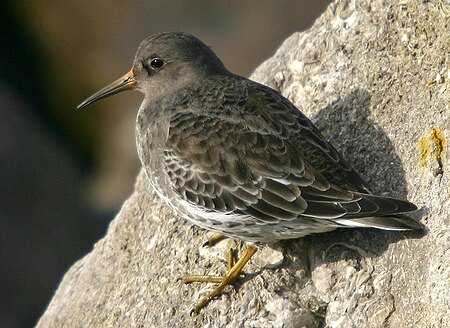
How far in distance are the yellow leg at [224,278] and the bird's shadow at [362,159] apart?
365 millimetres

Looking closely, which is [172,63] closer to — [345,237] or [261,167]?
[261,167]

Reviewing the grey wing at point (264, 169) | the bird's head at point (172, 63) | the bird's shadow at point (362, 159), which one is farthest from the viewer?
the bird's head at point (172, 63)

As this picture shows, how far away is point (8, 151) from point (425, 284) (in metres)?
11.1

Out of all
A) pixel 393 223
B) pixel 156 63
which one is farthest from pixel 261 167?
pixel 156 63

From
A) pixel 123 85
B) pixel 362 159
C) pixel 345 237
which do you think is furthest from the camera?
pixel 123 85

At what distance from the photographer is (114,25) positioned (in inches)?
738

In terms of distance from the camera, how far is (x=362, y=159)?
8258mm

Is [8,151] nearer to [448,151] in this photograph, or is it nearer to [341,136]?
[341,136]

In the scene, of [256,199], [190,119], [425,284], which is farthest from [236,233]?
[425,284]

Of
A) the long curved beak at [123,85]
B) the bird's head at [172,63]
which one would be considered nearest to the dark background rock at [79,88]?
the long curved beak at [123,85]

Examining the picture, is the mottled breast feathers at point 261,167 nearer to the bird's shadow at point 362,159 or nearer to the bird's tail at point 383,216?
the bird's tail at point 383,216

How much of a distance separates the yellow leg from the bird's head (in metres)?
1.99

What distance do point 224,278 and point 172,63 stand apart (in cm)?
251

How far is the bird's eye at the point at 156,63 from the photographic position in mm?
9406
